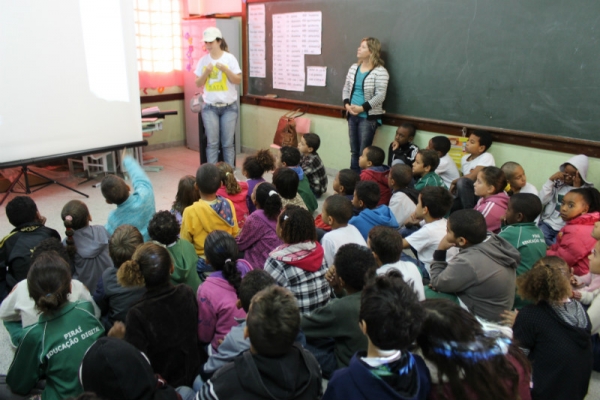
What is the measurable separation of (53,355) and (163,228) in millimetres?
680

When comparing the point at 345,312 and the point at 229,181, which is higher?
the point at 229,181

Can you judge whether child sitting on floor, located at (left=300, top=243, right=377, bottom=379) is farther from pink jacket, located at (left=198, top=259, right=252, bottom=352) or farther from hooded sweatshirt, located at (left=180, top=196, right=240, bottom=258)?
hooded sweatshirt, located at (left=180, top=196, right=240, bottom=258)

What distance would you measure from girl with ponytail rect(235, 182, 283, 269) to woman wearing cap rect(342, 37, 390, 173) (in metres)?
2.25

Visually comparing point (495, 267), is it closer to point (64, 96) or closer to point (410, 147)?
point (410, 147)

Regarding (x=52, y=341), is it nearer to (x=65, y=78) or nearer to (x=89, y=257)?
(x=89, y=257)

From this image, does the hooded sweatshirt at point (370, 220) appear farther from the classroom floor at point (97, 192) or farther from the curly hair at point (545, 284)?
the classroom floor at point (97, 192)

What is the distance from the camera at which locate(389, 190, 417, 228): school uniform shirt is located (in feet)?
10.3

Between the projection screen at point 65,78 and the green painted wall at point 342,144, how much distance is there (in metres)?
1.64

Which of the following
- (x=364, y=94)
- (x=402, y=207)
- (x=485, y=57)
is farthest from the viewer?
(x=364, y=94)

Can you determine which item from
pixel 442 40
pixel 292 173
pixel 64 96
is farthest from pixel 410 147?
pixel 64 96

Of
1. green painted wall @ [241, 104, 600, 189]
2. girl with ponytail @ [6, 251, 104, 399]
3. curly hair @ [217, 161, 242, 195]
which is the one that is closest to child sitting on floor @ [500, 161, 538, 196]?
green painted wall @ [241, 104, 600, 189]

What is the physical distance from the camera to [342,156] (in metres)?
5.15

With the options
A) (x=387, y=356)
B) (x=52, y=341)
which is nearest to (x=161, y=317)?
(x=52, y=341)

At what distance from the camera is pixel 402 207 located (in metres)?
3.15
